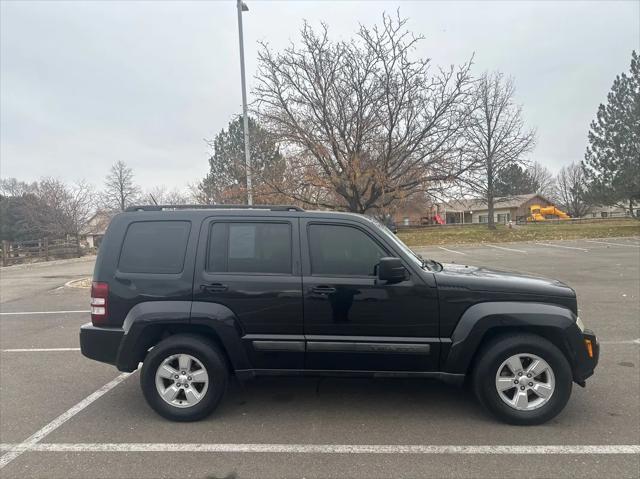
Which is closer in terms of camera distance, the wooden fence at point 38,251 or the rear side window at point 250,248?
the rear side window at point 250,248

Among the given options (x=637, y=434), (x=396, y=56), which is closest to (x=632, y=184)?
(x=396, y=56)

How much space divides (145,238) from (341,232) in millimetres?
1846

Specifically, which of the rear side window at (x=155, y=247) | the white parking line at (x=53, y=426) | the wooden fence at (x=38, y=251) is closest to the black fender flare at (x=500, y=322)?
the rear side window at (x=155, y=247)

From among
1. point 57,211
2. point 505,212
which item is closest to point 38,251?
point 57,211

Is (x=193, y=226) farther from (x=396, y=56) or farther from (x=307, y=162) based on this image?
(x=396, y=56)

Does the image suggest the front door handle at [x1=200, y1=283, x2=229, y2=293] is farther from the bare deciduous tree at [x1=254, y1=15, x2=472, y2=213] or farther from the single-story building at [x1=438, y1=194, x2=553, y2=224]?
the single-story building at [x1=438, y1=194, x2=553, y2=224]

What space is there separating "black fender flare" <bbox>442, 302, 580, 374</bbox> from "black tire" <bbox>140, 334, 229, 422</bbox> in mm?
2028

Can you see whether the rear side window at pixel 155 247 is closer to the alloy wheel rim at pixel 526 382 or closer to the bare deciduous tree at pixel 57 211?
the alloy wheel rim at pixel 526 382

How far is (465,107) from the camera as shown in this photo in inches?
455

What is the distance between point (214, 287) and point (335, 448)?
1670mm

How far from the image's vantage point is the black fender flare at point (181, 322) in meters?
3.38

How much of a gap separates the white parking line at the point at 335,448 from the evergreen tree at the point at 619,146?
111 feet

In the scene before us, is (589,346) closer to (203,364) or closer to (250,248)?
(250,248)

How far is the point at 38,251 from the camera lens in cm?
2644
